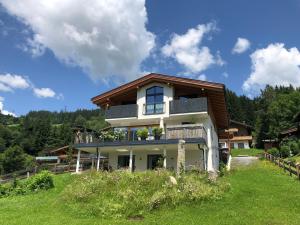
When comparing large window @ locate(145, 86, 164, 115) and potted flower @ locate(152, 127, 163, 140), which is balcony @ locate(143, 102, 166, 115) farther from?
potted flower @ locate(152, 127, 163, 140)

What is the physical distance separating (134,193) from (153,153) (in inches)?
432

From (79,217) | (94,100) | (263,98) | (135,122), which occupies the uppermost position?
(263,98)

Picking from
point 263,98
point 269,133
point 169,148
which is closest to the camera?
point 169,148

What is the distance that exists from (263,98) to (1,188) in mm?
79280

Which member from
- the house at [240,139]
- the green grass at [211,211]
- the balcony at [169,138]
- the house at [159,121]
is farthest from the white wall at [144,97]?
the house at [240,139]

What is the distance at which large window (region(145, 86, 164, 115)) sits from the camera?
28203 mm

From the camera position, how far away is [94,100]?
30891 mm

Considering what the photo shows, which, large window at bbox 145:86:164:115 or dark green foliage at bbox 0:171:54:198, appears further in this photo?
large window at bbox 145:86:164:115

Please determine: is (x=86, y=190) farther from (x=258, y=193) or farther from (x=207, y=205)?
(x=258, y=193)

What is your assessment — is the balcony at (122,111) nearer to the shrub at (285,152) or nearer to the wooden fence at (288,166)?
the wooden fence at (288,166)

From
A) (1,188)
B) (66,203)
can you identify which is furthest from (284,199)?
(1,188)

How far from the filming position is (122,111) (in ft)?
95.5

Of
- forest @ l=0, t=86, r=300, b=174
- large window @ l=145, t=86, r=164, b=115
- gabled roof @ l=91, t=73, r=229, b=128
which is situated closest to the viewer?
gabled roof @ l=91, t=73, r=229, b=128

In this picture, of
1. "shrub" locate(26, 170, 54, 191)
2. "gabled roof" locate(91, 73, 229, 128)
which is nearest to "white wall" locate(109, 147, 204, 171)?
"gabled roof" locate(91, 73, 229, 128)
